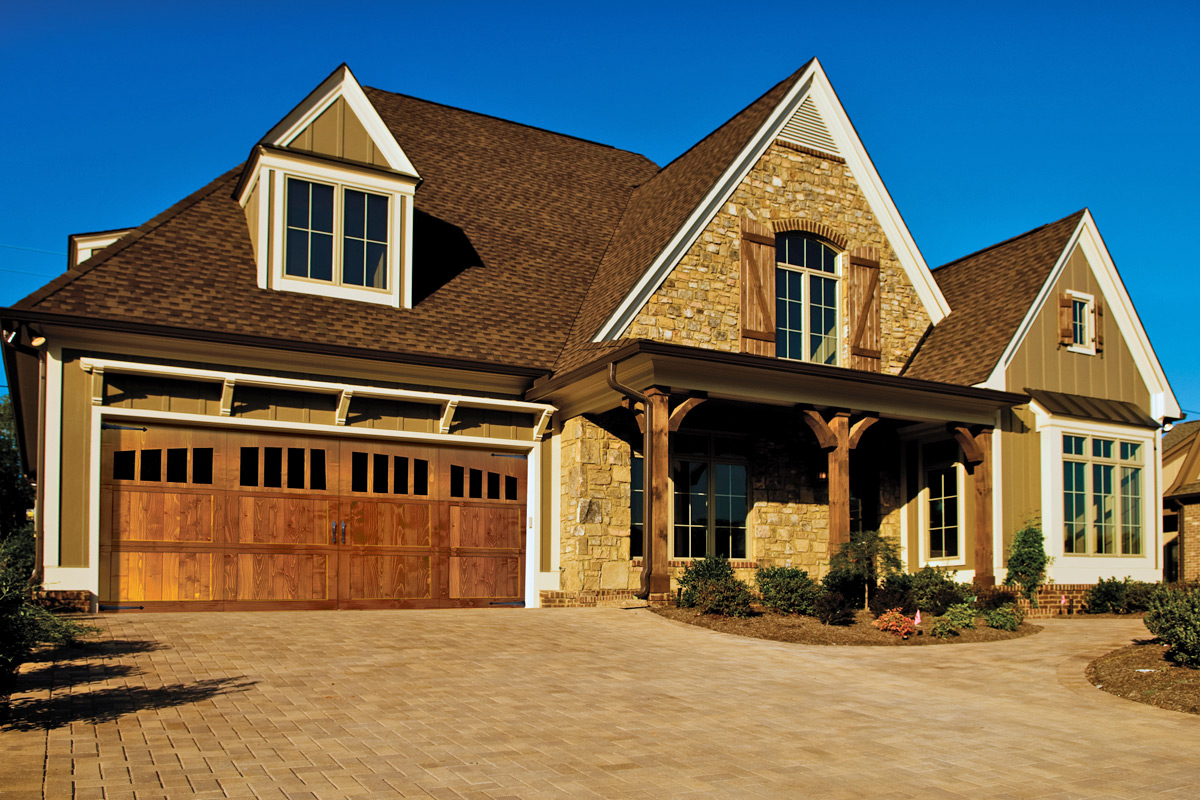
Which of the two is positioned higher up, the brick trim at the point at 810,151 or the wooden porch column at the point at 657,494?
the brick trim at the point at 810,151

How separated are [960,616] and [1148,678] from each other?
3933mm

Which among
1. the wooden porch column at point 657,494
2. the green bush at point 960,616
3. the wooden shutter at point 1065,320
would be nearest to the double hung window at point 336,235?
the wooden porch column at point 657,494

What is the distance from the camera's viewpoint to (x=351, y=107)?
53.4ft

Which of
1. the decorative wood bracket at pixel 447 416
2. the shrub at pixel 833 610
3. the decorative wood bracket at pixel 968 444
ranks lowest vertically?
the shrub at pixel 833 610

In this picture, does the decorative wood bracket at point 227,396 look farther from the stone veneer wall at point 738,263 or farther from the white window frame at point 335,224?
the stone veneer wall at point 738,263

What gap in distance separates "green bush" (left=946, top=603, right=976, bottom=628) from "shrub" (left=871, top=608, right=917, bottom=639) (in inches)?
26.0

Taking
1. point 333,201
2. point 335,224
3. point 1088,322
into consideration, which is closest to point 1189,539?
point 1088,322

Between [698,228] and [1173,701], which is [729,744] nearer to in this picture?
[1173,701]

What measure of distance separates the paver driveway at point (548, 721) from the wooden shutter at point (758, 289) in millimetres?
6466

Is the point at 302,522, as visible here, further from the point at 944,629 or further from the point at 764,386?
the point at 944,629

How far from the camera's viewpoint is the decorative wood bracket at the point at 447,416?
1567 cm

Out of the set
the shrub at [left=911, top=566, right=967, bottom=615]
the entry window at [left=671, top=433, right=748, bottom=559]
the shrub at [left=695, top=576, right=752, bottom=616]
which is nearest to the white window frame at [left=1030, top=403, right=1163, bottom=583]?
the shrub at [left=911, top=566, right=967, bottom=615]

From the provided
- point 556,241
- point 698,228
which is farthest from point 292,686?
point 556,241

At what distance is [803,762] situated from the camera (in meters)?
6.86
